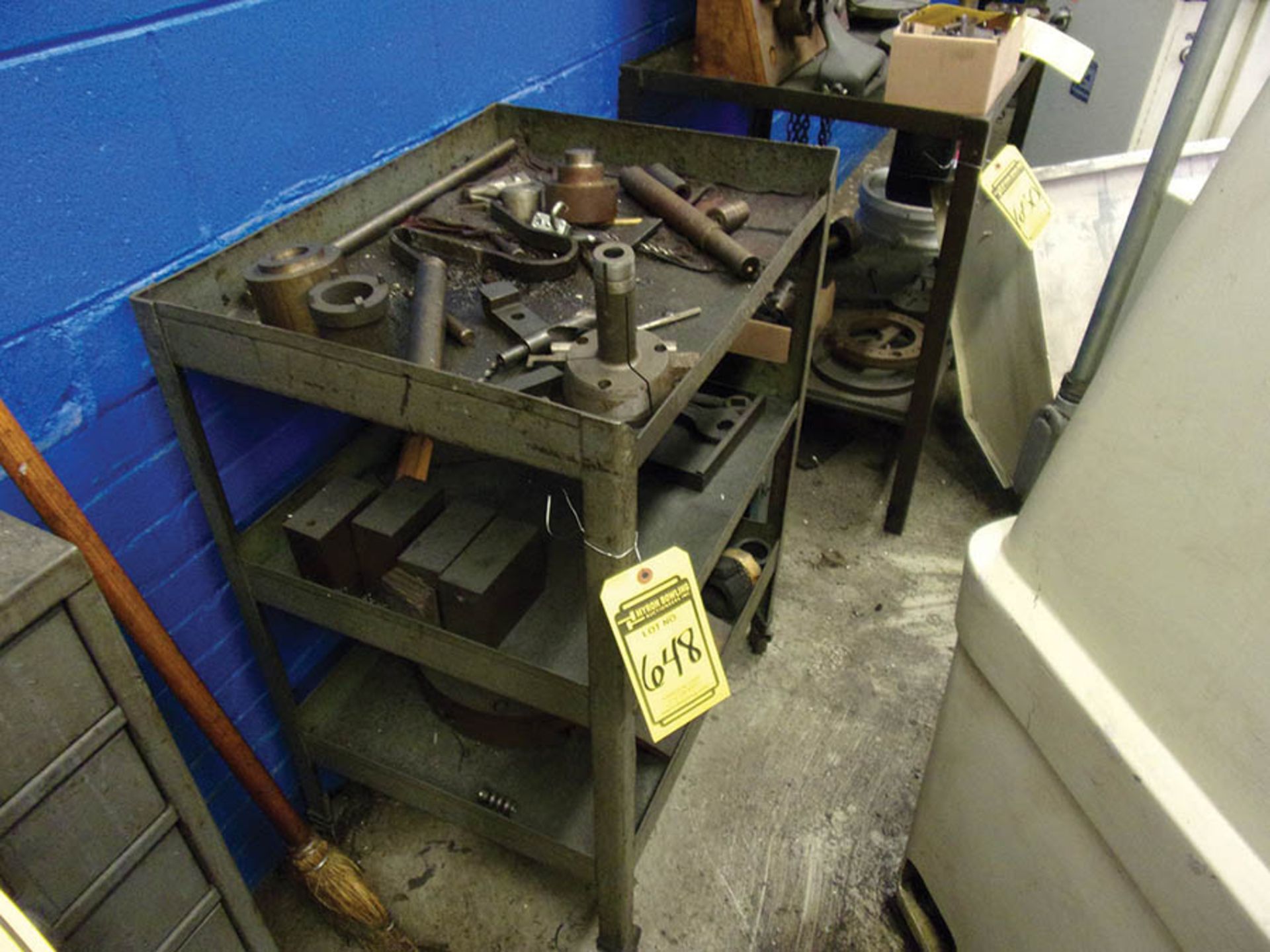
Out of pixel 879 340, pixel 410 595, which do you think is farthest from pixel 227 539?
pixel 879 340

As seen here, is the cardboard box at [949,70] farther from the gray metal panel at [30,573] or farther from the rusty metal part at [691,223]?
the gray metal panel at [30,573]

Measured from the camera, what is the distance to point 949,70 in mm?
1457

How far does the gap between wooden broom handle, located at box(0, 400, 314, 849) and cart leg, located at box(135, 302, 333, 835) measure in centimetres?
12

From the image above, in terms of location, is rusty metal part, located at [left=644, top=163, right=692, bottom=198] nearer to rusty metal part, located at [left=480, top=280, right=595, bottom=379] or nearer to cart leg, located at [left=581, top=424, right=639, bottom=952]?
rusty metal part, located at [left=480, top=280, right=595, bottom=379]

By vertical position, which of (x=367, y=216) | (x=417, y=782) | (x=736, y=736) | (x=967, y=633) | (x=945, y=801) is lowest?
(x=736, y=736)

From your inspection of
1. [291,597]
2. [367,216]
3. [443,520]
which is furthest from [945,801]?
[367,216]

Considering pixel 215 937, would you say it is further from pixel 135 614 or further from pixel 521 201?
pixel 521 201

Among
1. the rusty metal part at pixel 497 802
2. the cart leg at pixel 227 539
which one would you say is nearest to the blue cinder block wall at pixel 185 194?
the cart leg at pixel 227 539

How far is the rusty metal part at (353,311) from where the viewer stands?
842 mm

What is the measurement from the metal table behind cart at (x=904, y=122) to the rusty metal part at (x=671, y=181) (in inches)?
16.8

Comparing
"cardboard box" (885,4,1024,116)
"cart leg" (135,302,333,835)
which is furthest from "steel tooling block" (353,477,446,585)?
"cardboard box" (885,4,1024,116)

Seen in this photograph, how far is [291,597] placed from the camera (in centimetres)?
109

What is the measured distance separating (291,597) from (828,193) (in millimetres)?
887

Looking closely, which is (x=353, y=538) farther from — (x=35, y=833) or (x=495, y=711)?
(x=35, y=833)
